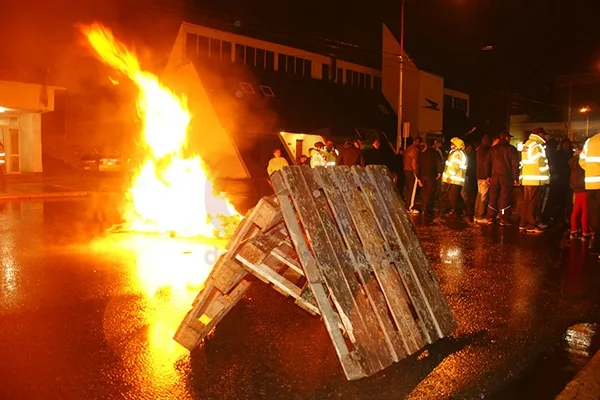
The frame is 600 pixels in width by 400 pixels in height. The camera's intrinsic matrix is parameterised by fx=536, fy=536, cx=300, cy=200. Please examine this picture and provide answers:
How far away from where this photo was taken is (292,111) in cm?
2683

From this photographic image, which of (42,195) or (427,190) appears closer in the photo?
(427,190)

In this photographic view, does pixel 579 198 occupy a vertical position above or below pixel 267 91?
below

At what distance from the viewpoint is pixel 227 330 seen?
4.86 meters

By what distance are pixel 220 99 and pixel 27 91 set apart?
8.12 meters

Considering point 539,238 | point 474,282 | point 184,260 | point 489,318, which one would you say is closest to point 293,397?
point 489,318

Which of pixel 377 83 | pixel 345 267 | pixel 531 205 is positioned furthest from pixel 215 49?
pixel 345 267

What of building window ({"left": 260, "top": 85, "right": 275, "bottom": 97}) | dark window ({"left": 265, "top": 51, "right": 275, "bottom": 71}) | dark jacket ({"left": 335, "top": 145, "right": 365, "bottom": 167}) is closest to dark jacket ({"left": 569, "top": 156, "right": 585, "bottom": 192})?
dark jacket ({"left": 335, "top": 145, "right": 365, "bottom": 167})

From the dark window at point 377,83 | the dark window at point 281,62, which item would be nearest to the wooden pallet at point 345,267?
the dark window at point 281,62

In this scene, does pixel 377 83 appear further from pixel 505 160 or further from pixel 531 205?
pixel 531 205

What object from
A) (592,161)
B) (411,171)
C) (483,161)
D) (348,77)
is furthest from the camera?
(348,77)

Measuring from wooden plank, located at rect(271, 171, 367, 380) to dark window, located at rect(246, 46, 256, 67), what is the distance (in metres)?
25.4

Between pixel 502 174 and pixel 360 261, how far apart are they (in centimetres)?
848

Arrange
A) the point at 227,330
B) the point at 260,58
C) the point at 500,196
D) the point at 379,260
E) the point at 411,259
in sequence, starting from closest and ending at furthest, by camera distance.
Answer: the point at 379,260, the point at 411,259, the point at 227,330, the point at 500,196, the point at 260,58

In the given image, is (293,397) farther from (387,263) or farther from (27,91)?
(27,91)
